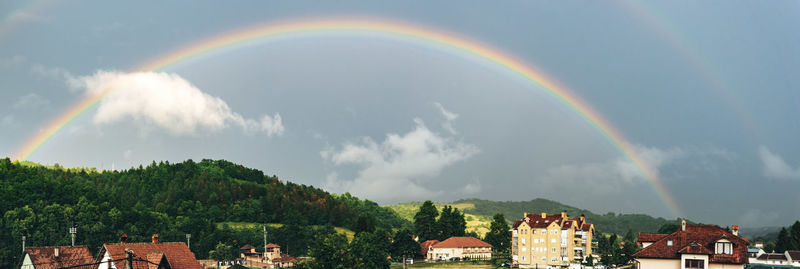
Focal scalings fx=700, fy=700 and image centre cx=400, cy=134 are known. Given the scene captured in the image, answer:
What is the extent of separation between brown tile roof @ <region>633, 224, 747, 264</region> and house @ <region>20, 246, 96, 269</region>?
58492 millimetres

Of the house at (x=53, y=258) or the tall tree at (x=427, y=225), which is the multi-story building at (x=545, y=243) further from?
the house at (x=53, y=258)

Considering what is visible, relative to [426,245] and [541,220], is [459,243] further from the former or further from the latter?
[541,220]

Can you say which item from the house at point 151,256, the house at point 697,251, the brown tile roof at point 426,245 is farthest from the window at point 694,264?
the brown tile roof at point 426,245

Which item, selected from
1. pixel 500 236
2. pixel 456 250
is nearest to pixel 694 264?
pixel 500 236

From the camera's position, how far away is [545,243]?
13812 centimetres

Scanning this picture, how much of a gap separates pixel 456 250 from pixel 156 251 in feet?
376

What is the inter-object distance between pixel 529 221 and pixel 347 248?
54.5 metres

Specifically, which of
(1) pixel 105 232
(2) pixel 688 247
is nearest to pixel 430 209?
(1) pixel 105 232

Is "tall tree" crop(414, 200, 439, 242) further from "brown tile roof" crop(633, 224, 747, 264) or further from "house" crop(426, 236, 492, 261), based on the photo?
"brown tile roof" crop(633, 224, 747, 264)

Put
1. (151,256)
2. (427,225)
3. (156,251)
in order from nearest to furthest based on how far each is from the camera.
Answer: (151,256)
(156,251)
(427,225)

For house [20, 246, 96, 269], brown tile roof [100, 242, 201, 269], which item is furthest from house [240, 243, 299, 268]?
brown tile roof [100, 242, 201, 269]

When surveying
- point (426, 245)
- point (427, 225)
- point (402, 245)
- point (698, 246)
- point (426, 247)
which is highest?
point (698, 246)

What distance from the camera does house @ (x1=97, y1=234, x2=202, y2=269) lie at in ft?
218

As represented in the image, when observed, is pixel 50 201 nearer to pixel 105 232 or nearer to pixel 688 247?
pixel 105 232
